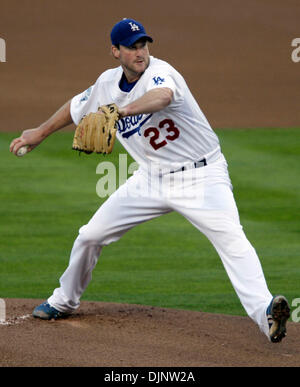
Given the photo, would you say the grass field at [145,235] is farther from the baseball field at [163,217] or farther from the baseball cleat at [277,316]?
the baseball cleat at [277,316]

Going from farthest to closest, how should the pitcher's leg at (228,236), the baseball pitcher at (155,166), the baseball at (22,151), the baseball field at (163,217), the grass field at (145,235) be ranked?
the grass field at (145,235) → the baseball at (22,151) → the baseball field at (163,217) → the pitcher's leg at (228,236) → the baseball pitcher at (155,166)

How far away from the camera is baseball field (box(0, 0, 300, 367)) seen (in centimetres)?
500

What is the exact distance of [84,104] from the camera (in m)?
5.24

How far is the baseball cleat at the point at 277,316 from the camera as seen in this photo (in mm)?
4508

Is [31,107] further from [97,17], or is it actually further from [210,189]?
[210,189]

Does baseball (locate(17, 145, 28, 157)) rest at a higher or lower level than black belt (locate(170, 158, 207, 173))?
higher

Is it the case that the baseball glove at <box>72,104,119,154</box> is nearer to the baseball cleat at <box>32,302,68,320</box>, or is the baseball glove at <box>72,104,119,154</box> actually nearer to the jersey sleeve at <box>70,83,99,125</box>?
the jersey sleeve at <box>70,83,99,125</box>

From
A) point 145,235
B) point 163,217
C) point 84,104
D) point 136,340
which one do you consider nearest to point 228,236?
point 136,340

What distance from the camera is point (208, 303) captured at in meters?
6.48

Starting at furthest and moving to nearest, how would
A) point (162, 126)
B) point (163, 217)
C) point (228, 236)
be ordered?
point (163, 217) < point (162, 126) < point (228, 236)

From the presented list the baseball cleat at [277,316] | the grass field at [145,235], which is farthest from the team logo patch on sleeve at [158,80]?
the grass field at [145,235]

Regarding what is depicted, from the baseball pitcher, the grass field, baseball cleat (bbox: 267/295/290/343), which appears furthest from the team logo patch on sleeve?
the grass field

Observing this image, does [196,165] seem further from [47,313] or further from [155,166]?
[47,313]

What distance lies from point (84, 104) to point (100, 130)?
0.79m
